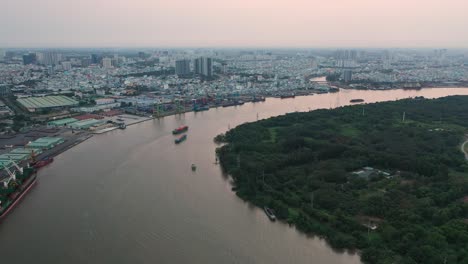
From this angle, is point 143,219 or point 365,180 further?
point 365,180

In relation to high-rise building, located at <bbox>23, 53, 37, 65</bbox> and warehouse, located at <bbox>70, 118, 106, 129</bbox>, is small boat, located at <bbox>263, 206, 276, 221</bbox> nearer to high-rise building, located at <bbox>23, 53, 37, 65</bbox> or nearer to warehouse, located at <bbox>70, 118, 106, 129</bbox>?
warehouse, located at <bbox>70, 118, 106, 129</bbox>

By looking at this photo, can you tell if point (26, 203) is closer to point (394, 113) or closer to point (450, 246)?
point (450, 246)

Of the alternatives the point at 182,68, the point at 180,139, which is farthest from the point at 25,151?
the point at 182,68

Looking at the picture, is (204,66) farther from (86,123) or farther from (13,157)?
(13,157)

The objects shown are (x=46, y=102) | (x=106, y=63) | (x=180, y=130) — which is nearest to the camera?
(x=180, y=130)

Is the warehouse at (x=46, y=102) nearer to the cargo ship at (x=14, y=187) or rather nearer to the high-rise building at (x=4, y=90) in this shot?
the high-rise building at (x=4, y=90)

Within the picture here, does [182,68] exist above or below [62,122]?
above

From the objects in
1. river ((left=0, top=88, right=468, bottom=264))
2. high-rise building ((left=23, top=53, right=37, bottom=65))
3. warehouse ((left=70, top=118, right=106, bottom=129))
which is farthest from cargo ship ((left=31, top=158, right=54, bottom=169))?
high-rise building ((left=23, top=53, right=37, bottom=65))
